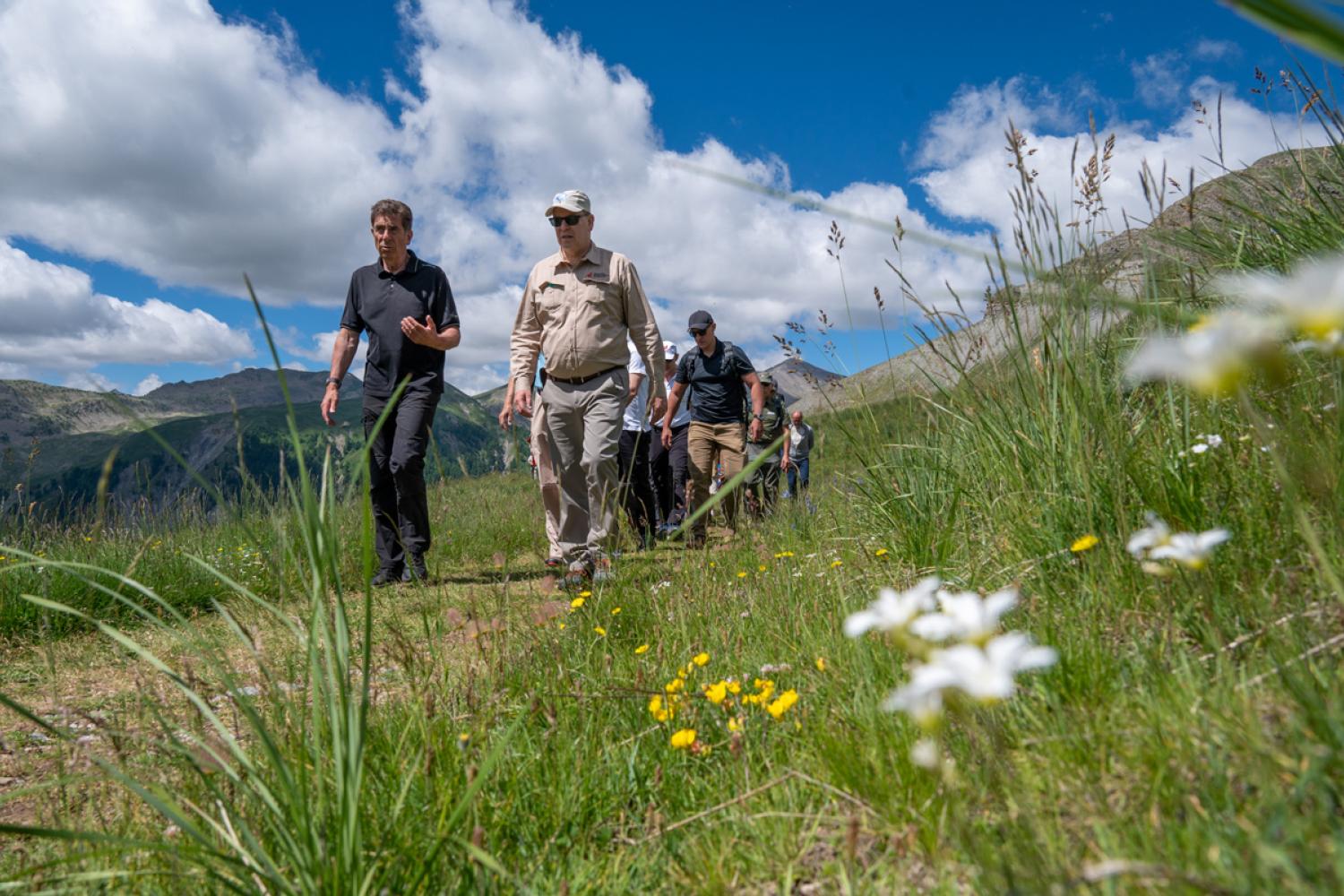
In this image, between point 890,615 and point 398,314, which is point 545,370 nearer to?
point 398,314

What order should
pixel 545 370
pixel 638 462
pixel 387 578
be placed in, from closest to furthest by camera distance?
pixel 545 370 → pixel 387 578 → pixel 638 462

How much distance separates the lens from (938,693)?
817 mm

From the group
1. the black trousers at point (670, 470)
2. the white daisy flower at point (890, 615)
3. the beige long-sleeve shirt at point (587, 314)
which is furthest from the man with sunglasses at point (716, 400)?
the white daisy flower at point (890, 615)

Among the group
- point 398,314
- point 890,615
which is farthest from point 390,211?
point 890,615

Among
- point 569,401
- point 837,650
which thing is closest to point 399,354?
point 569,401

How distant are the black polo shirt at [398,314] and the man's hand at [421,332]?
7.4 inches

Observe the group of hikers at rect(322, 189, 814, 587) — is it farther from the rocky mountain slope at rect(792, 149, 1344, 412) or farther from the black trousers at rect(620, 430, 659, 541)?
the rocky mountain slope at rect(792, 149, 1344, 412)

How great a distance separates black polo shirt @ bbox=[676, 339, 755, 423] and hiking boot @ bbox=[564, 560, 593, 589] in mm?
4129

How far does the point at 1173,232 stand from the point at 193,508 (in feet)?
27.9

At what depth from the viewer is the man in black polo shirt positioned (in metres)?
5.63

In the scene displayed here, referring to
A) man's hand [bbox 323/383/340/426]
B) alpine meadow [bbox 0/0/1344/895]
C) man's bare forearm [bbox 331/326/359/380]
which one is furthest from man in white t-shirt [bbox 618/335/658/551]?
alpine meadow [bbox 0/0/1344/895]

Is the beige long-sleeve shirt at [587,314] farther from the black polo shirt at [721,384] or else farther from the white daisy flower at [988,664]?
the white daisy flower at [988,664]

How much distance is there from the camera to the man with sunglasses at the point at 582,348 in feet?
16.7

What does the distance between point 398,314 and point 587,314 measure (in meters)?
1.67
